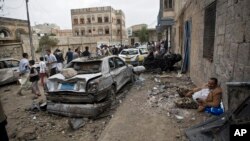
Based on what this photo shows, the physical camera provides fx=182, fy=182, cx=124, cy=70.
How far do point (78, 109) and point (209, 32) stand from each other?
15.3 feet

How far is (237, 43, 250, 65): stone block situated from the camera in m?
3.12

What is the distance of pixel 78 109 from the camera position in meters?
4.70

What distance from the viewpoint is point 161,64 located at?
10.9 meters

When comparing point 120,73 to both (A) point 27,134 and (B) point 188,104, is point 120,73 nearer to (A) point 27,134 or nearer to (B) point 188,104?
(B) point 188,104

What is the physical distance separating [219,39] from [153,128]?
2791 mm

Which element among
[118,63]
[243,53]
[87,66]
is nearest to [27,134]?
[87,66]

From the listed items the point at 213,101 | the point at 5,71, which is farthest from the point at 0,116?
the point at 5,71

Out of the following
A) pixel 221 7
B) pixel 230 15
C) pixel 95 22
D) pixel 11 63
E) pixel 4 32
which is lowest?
pixel 11 63

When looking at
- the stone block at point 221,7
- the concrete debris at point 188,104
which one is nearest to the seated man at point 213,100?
the concrete debris at point 188,104

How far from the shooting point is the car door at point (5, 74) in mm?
9445

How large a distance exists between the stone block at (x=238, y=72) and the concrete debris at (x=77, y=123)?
356 centimetres

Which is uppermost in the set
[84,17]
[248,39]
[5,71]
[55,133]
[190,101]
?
[84,17]

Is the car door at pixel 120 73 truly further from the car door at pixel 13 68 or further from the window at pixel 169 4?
the window at pixel 169 4

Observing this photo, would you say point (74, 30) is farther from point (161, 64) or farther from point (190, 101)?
point (190, 101)
